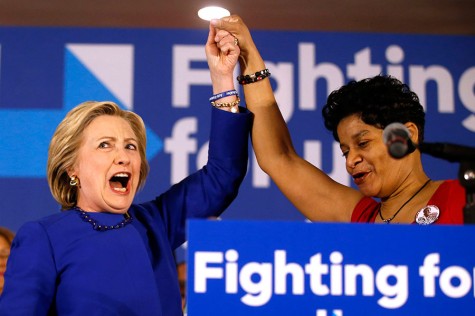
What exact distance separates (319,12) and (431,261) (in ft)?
9.71

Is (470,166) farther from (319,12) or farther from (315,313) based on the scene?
(319,12)

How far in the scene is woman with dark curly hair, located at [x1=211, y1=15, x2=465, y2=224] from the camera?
75.6 inches

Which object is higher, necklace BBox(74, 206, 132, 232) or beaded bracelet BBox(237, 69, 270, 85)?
beaded bracelet BBox(237, 69, 270, 85)

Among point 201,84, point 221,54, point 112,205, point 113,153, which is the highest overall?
point 201,84

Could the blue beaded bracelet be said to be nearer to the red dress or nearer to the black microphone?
the red dress

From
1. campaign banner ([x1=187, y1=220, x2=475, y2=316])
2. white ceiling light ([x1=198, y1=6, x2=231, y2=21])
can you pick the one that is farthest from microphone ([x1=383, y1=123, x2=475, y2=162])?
white ceiling light ([x1=198, y1=6, x2=231, y2=21])

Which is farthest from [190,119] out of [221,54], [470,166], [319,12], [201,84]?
[470,166]

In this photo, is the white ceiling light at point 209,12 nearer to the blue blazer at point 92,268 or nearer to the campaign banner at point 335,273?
the blue blazer at point 92,268

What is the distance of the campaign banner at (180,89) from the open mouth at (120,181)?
1952 millimetres

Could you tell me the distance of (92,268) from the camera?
1510 mm

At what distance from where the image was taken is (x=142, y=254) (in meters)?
1.57

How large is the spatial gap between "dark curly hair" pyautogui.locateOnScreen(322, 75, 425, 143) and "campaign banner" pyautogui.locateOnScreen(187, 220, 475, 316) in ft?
3.03

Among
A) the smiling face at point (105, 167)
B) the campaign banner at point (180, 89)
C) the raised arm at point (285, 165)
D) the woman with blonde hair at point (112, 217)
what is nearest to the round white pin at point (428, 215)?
the raised arm at point (285, 165)

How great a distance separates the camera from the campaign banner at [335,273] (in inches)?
39.5
